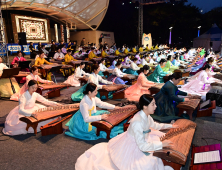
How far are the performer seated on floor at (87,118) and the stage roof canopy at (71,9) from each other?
48.8 ft

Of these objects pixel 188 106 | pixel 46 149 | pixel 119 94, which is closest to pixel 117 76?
pixel 119 94

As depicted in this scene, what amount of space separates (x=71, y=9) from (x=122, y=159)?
63.2 feet

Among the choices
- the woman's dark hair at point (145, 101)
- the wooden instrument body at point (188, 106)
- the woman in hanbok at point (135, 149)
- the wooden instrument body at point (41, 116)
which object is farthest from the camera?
the wooden instrument body at point (188, 106)

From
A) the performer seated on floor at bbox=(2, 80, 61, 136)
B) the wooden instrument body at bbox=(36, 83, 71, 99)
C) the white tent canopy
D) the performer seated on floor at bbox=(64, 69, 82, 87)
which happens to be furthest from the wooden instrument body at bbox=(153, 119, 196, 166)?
the white tent canopy

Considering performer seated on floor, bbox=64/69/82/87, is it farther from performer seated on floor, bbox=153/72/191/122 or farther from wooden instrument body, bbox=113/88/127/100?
performer seated on floor, bbox=153/72/191/122

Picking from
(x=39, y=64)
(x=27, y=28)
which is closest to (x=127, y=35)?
(x=27, y=28)

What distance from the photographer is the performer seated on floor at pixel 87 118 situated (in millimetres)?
3041

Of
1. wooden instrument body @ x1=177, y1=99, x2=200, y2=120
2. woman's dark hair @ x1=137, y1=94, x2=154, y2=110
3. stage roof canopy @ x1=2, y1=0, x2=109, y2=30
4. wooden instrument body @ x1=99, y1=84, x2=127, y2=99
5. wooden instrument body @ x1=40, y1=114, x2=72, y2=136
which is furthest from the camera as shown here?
stage roof canopy @ x1=2, y1=0, x2=109, y2=30

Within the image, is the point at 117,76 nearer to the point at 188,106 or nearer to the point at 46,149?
the point at 188,106

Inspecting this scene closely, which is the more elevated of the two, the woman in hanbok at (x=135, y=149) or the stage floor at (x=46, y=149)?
the woman in hanbok at (x=135, y=149)

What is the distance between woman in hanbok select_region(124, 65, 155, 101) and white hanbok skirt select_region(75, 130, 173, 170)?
133 inches

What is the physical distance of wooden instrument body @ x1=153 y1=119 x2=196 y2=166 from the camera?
6.55 ft

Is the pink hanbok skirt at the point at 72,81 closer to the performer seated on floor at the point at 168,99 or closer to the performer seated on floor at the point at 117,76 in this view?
the performer seated on floor at the point at 117,76

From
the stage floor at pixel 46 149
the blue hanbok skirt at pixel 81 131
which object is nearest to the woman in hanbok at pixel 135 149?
the stage floor at pixel 46 149
